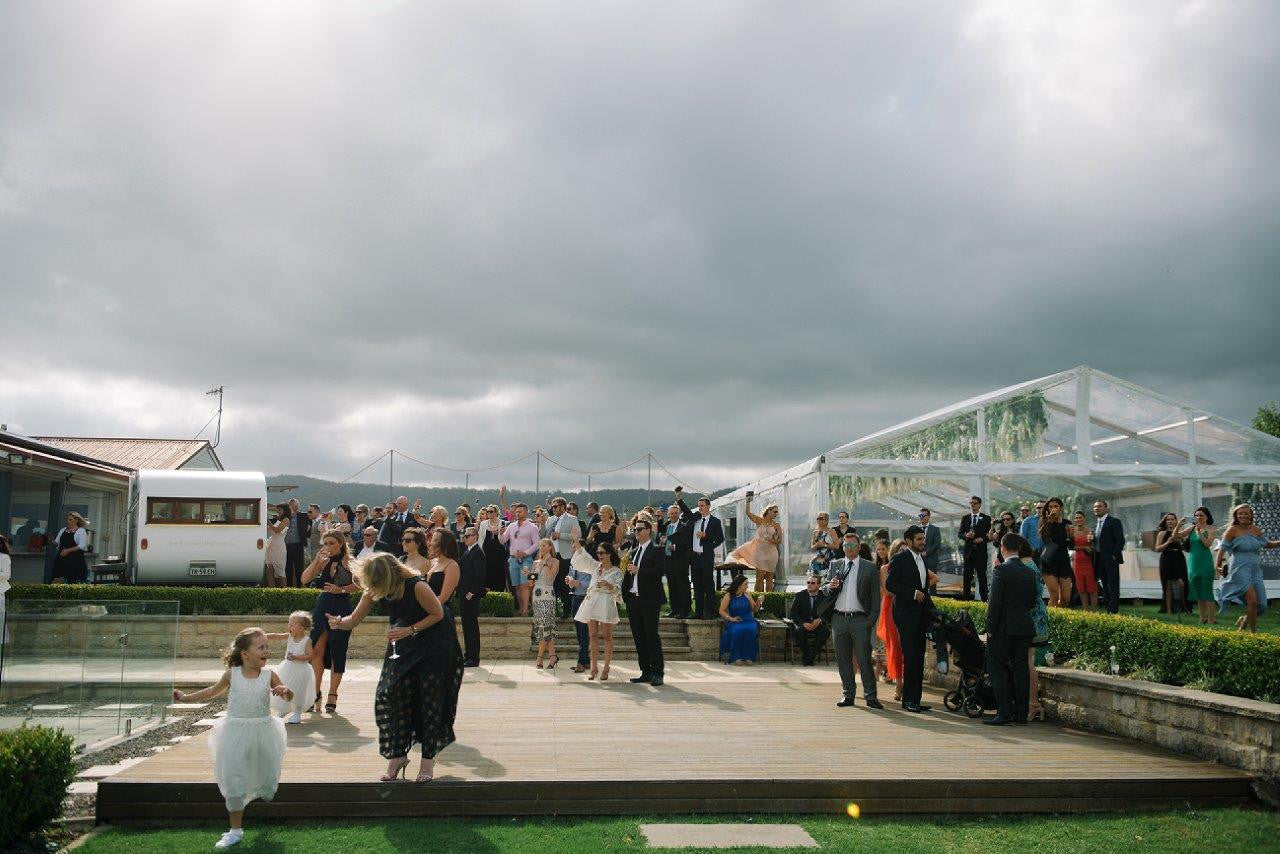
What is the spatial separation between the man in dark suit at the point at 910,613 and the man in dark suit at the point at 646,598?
293cm

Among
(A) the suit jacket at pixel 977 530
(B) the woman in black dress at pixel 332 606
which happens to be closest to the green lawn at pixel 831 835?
(B) the woman in black dress at pixel 332 606

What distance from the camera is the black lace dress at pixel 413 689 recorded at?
677 cm

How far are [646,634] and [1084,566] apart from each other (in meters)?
7.98

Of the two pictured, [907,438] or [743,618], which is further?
[907,438]

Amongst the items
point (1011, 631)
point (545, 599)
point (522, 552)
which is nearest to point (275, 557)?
point (522, 552)

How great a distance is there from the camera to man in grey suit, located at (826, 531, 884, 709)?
33.5 feet

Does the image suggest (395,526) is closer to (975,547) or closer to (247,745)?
(975,547)

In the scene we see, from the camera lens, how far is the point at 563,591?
53.3 feet

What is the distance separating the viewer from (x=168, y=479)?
63.7 feet

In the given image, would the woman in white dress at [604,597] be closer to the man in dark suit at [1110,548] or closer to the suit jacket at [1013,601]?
the suit jacket at [1013,601]

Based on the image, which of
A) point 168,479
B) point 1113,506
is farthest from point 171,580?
point 1113,506

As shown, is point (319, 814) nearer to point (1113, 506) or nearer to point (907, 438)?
point (907, 438)

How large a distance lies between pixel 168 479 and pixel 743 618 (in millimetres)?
11889

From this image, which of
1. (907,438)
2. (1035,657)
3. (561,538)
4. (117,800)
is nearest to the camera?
(117,800)
